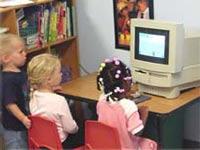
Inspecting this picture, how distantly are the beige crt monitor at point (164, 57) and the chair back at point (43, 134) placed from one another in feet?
2.26

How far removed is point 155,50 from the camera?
2.62m

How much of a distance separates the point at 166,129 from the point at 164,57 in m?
0.50

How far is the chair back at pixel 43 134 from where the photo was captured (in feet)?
7.77

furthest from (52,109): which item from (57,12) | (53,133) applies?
(57,12)

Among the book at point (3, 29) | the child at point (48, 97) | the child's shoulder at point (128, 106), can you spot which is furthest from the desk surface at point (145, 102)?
the book at point (3, 29)

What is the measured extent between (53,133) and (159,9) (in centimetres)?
129

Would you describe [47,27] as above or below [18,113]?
above

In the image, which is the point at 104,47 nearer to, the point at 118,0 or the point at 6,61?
the point at 118,0

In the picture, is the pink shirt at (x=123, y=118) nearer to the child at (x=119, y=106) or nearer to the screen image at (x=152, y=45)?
the child at (x=119, y=106)

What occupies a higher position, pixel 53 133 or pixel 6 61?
pixel 6 61

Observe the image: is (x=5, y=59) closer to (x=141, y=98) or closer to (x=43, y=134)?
(x=43, y=134)

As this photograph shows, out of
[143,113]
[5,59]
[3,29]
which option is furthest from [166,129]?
[3,29]

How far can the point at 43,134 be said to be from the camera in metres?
2.43

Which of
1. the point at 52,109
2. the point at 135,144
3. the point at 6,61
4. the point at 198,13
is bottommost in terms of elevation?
the point at 135,144
